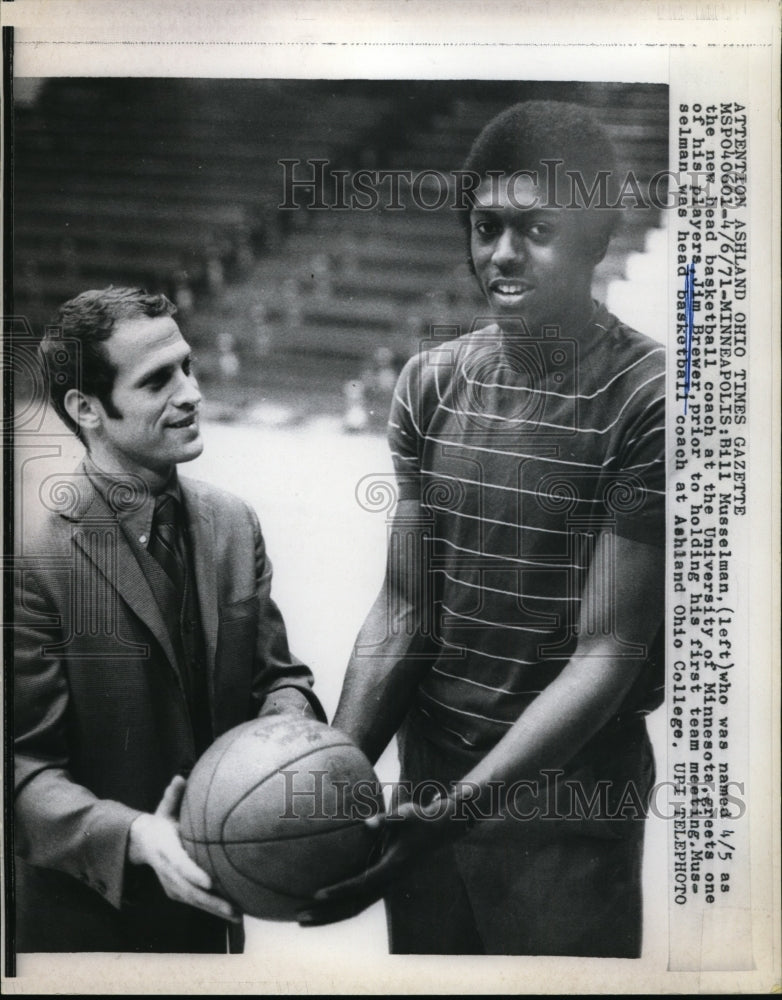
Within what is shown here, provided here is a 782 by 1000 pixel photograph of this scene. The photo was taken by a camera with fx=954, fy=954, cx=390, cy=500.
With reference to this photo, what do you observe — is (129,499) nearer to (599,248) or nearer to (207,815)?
(207,815)

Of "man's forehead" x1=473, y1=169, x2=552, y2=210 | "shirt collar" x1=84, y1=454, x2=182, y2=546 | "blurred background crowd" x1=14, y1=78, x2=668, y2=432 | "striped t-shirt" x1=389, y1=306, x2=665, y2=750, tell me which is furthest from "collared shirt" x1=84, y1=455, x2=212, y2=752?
"man's forehead" x1=473, y1=169, x2=552, y2=210

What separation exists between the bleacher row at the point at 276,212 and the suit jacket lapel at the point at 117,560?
0.56 m

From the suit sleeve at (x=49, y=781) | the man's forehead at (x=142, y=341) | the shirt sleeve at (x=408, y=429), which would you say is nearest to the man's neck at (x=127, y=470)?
the man's forehead at (x=142, y=341)

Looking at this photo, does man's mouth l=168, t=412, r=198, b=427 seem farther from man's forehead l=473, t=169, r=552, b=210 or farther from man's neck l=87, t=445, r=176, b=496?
man's forehead l=473, t=169, r=552, b=210

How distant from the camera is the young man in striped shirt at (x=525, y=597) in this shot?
2.64 metres

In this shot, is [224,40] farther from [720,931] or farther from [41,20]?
[720,931]

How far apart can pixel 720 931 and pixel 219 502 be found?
1.87 meters

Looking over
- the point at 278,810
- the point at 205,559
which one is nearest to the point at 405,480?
the point at 205,559

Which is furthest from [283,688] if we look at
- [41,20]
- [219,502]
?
[41,20]

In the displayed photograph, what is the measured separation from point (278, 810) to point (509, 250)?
1.63 meters

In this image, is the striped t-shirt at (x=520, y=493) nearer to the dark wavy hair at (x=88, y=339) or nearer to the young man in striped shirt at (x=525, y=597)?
the young man in striped shirt at (x=525, y=597)

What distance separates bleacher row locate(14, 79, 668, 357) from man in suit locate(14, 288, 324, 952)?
0.16 meters

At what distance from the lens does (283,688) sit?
2.68 meters

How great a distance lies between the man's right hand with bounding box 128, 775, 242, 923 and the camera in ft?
8.42
